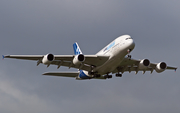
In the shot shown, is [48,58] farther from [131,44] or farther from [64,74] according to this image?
[131,44]

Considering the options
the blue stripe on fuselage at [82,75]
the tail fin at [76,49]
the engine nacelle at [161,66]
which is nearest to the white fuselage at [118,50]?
the blue stripe on fuselage at [82,75]

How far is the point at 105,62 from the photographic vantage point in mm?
49531

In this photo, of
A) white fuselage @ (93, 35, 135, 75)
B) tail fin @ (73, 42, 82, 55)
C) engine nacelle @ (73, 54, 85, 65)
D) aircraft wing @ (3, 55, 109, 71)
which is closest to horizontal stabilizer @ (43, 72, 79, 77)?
aircraft wing @ (3, 55, 109, 71)

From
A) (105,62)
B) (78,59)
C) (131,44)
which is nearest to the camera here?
(131,44)

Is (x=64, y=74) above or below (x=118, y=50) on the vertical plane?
below

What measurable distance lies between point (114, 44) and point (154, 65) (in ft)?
33.9

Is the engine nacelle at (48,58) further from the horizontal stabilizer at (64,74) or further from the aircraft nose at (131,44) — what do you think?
the aircraft nose at (131,44)

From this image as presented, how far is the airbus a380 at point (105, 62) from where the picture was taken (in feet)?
156

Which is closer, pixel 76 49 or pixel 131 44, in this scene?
pixel 131 44

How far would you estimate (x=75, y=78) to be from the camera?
57688 millimetres

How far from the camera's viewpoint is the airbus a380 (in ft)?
156

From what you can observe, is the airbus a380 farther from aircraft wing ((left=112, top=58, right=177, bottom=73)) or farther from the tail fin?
the tail fin

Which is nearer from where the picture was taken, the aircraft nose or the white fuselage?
the aircraft nose

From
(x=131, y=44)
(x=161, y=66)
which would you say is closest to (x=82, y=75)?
(x=131, y=44)
